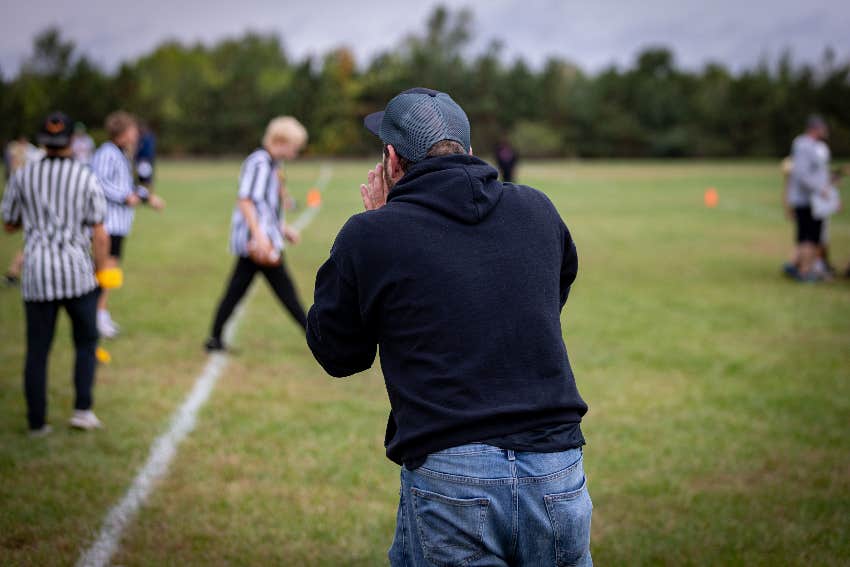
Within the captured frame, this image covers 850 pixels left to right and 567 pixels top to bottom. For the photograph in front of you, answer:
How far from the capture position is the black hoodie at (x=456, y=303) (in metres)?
2.26

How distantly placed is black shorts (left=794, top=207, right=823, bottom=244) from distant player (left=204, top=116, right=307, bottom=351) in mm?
8360

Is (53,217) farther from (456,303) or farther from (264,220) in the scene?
(456,303)

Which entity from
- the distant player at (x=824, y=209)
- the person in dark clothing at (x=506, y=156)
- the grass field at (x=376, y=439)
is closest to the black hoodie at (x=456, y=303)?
the grass field at (x=376, y=439)

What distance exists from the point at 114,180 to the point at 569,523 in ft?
23.4

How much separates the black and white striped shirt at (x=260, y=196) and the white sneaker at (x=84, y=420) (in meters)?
2.22

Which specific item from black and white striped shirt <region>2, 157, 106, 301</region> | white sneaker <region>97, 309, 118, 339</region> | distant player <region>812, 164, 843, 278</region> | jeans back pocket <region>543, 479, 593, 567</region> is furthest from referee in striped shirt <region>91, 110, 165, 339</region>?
distant player <region>812, 164, 843, 278</region>

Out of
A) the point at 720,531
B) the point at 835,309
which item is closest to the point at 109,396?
the point at 720,531

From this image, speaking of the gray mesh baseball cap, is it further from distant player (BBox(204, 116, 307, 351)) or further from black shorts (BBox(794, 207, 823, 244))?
black shorts (BBox(794, 207, 823, 244))

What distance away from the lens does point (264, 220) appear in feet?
25.8

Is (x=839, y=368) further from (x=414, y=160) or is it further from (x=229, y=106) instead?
→ (x=229, y=106)

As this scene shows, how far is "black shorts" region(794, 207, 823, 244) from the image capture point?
42.3 feet

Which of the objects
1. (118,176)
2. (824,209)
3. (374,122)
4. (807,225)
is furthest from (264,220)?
(807,225)

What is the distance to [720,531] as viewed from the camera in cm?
475

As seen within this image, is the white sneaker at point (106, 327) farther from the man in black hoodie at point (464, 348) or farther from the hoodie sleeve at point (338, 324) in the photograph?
the man in black hoodie at point (464, 348)
